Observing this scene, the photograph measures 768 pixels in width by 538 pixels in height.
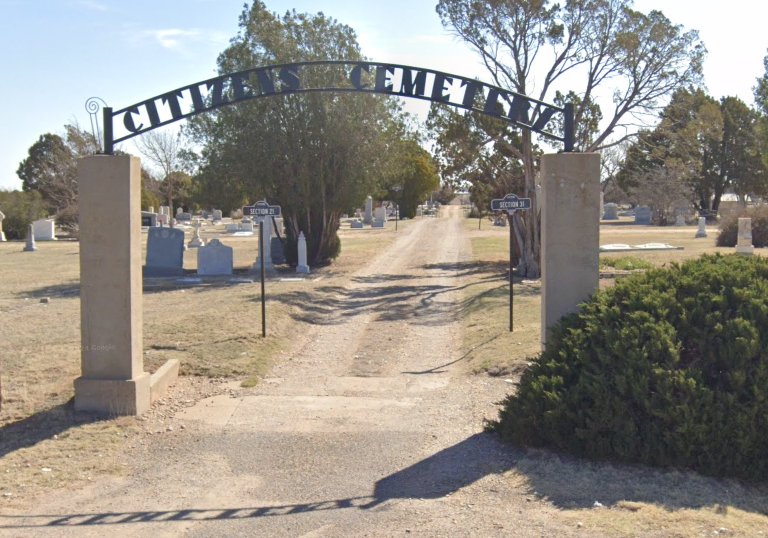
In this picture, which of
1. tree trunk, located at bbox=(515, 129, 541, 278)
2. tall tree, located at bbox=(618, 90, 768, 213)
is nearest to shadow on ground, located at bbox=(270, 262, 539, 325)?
tree trunk, located at bbox=(515, 129, 541, 278)

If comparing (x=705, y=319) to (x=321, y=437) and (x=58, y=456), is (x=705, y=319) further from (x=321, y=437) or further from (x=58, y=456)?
(x=58, y=456)

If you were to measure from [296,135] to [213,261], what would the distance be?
4401mm

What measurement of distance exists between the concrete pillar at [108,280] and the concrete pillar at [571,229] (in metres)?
4.23

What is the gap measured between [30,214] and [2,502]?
45.2 m

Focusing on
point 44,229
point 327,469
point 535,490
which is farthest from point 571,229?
point 44,229

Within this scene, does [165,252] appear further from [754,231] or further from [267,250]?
[754,231]

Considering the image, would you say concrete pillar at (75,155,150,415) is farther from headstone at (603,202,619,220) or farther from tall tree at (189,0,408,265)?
headstone at (603,202,619,220)

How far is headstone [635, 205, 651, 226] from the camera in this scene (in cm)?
6250

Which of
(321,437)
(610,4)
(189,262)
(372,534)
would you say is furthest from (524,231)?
(372,534)

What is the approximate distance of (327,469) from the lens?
6805 millimetres

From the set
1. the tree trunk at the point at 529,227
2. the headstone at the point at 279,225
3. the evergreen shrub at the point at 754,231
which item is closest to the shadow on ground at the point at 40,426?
the tree trunk at the point at 529,227

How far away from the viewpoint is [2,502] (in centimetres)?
615

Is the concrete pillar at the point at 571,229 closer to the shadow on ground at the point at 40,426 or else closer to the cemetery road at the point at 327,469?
the cemetery road at the point at 327,469

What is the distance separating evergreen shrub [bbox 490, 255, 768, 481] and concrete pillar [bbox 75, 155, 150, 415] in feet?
12.8
